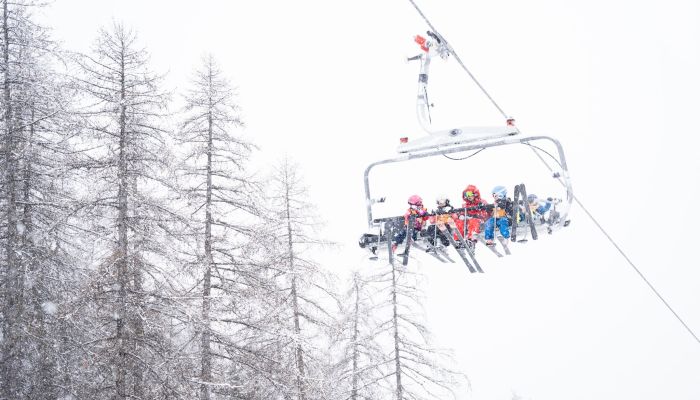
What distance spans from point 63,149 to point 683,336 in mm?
171231

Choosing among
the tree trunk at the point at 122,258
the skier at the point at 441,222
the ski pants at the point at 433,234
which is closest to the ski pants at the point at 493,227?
the skier at the point at 441,222

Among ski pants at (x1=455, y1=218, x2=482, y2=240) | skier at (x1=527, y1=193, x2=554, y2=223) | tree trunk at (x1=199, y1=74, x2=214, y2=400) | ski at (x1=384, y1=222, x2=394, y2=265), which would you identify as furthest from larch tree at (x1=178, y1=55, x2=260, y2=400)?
skier at (x1=527, y1=193, x2=554, y2=223)

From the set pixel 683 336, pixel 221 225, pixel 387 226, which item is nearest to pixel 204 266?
pixel 221 225

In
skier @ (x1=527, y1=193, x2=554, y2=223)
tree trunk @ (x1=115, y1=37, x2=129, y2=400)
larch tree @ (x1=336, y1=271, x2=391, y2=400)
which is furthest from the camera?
larch tree @ (x1=336, y1=271, x2=391, y2=400)

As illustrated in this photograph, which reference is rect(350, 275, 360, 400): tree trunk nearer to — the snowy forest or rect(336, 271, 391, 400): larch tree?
rect(336, 271, 391, 400): larch tree

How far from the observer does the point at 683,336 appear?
143 m

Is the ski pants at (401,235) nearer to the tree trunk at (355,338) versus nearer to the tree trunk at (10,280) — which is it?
the tree trunk at (355,338)

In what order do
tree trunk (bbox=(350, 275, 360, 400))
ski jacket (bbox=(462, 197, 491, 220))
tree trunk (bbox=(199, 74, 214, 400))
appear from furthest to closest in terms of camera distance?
tree trunk (bbox=(350, 275, 360, 400)) → ski jacket (bbox=(462, 197, 491, 220)) → tree trunk (bbox=(199, 74, 214, 400))

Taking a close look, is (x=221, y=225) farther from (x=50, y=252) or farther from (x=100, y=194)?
(x=50, y=252)

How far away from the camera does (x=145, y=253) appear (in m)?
10.5

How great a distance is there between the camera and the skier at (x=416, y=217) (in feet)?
38.1

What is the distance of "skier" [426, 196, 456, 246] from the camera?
11.3 meters

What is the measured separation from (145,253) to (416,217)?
236 inches

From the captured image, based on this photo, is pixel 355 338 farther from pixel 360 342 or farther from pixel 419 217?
pixel 419 217
